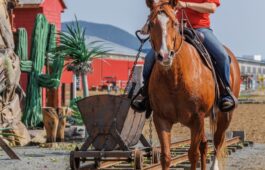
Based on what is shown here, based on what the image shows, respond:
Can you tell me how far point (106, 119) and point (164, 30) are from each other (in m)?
3.32

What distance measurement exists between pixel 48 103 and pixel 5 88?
5.15 m

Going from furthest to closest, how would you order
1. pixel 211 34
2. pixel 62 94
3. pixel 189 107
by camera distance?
pixel 62 94 → pixel 211 34 → pixel 189 107

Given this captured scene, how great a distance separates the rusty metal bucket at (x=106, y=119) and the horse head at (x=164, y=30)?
277 cm

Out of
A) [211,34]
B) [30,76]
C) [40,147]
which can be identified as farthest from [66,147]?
[211,34]

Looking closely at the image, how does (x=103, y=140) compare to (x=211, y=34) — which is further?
(x=103, y=140)

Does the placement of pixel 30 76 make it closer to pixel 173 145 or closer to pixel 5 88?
pixel 5 88

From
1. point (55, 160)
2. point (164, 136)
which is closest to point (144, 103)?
point (164, 136)

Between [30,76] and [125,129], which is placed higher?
[30,76]

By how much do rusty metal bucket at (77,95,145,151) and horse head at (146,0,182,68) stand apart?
277cm

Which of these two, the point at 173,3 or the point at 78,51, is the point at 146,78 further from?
the point at 78,51

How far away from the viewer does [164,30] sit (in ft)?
22.2

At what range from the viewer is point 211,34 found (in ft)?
28.4

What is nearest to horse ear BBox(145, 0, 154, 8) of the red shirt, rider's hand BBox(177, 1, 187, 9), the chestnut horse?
the chestnut horse

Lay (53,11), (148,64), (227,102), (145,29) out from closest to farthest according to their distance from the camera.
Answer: (145,29) < (148,64) < (227,102) < (53,11)
